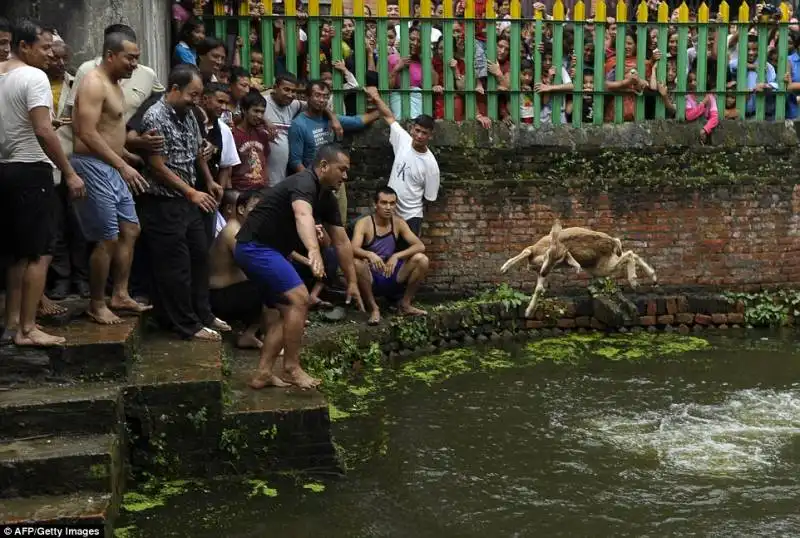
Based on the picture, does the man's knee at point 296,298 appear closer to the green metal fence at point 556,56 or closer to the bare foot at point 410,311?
the bare foot at point 410,311

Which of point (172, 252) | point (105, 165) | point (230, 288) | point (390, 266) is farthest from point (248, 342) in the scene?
point (390, 266)

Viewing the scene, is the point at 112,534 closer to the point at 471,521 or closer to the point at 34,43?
the point at 471,521

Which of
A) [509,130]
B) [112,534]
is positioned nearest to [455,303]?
[509,130]

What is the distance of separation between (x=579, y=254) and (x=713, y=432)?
8.25 feet

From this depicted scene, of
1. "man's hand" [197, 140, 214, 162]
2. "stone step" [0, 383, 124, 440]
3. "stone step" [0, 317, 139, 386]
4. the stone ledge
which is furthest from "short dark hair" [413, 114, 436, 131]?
"stone step" [0, 383, 124, 440]

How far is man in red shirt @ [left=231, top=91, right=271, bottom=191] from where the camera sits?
8766mm

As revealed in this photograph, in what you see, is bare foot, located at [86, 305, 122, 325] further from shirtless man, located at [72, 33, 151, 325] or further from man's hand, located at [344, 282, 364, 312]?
man's hand, located at [344, 282, 364, 312]

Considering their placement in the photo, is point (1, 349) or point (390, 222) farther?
point (390, 222)

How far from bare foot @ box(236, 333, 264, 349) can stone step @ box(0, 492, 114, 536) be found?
98.3 inches

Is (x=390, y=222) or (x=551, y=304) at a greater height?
(x=390, y=222)

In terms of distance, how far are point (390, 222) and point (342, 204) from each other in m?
0.56

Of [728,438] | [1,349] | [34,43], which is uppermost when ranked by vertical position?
[34,43]

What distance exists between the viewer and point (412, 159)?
32.6 ft

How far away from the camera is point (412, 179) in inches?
392
